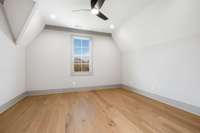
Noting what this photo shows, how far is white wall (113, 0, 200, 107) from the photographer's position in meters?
1.98

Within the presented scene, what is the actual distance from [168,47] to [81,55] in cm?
309

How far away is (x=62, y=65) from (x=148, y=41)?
3185mm

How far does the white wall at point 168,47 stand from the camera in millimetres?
1979

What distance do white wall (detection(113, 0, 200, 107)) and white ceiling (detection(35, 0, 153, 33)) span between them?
27 cm

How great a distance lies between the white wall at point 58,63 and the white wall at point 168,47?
4.24 feet

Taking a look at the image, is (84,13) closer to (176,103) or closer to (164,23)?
(164,23)

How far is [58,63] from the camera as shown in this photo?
3693mm

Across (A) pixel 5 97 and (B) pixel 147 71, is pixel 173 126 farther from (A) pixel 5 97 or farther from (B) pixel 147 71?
(A) pixel 5 97

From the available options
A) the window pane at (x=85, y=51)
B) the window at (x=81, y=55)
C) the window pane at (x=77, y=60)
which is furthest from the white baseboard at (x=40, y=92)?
the window pane at (x=85, y=51)

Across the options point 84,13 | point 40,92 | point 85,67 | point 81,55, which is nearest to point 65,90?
point 40,92

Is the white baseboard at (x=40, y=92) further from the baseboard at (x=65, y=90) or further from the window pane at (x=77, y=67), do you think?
the window pane at (x=77, y=67)

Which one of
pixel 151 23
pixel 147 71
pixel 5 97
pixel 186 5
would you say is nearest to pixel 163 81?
pixel 147 71

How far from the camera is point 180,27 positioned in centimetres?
211

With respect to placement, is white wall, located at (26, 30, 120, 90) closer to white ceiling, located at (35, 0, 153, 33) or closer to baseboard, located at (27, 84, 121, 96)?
baseboard, located at (27, 84, 121, 96)
